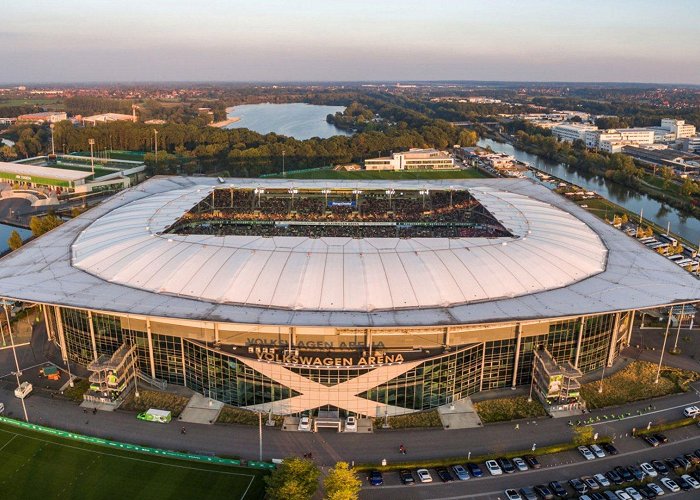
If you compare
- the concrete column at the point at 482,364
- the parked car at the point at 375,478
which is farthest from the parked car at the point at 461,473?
the concrete column at the point at 482,364

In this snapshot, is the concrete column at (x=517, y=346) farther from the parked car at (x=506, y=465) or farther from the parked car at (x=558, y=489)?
the parked car at (x=558, y=489)

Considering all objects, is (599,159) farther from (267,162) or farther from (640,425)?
(640,425)

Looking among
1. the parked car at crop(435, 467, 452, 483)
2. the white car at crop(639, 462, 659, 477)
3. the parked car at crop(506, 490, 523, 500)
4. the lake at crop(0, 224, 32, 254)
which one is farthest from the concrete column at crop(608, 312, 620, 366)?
the lake at crop(0, 224, 32, 254)

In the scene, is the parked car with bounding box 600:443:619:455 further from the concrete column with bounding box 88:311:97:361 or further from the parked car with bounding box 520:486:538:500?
the concrete column with bounding box 88:311:97:361

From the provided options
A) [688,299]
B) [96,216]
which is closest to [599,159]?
[688,299]

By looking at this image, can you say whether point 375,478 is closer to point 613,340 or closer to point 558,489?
point 558,489

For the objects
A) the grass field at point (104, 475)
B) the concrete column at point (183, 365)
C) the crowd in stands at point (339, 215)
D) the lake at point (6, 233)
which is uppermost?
the crowd in stands at point (339, 215)

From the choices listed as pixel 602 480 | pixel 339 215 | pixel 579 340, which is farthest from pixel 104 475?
pixel 339 215
